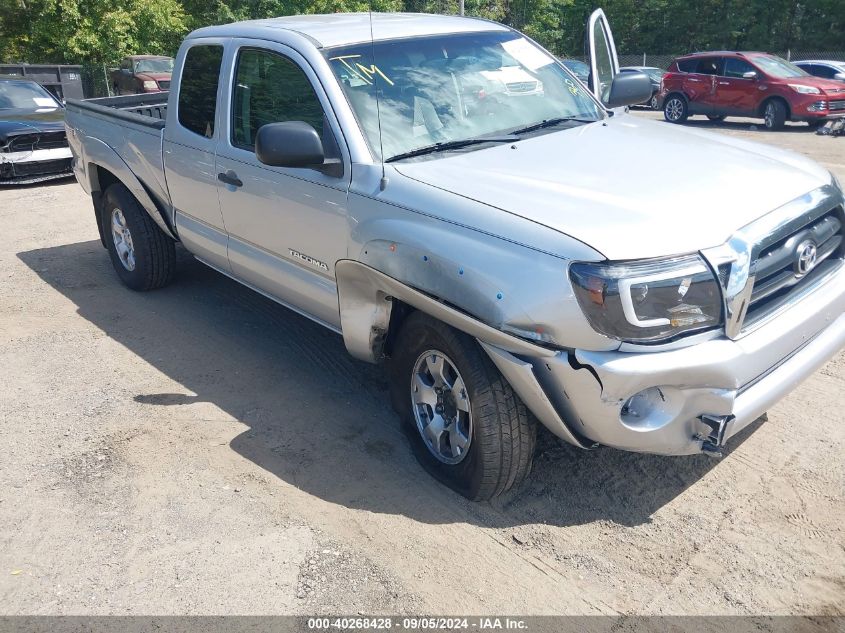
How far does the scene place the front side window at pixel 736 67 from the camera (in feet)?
58.8

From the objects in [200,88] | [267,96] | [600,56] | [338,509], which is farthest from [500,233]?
[600,56]

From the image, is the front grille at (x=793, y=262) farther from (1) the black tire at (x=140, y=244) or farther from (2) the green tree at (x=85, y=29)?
(2) the green tree at (x=85, y=29)

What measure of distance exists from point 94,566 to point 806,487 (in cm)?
308

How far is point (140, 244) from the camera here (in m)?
6.18

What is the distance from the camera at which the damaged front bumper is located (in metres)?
11.0

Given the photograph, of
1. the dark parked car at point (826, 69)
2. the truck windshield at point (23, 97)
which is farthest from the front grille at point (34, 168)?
the dark parked car at point (826, 69)

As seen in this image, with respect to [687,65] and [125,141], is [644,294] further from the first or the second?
[687,65]

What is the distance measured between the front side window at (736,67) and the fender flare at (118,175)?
15.6 m

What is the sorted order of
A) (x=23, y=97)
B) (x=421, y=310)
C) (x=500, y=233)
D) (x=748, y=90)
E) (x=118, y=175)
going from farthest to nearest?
1. (x=748, y=90)
2. (x=23, y=97)
3. (x=118, y=175)
4. (x=421, y=310)
5. (x=500, y=233)

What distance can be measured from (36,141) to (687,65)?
15.1 metres

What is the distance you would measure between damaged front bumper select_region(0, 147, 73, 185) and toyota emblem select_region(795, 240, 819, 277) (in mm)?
10503

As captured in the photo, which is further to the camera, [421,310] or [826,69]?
[826,69]

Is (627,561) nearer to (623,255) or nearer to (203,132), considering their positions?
(623,255)

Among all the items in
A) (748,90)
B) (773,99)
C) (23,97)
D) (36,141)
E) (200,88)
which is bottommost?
(773,99)
